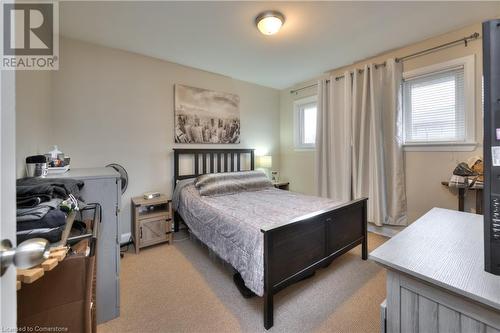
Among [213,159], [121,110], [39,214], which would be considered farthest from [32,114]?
[213,159]

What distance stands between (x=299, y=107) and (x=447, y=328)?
12.7 feet

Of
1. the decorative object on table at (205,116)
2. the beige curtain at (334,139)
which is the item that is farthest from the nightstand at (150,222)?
the beige curtain at (334,139)

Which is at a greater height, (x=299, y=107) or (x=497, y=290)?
(x=299, y=107)

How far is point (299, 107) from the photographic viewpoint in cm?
420

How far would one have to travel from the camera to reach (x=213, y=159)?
3.59 metres

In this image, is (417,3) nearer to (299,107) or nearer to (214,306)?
(299,107)

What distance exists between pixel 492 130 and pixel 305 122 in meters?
3.54

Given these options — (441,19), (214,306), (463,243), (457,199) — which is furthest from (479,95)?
(214,306)

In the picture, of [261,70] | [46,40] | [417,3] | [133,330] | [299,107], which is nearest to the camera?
[133,330]

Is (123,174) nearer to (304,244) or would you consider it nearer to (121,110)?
(121,110)

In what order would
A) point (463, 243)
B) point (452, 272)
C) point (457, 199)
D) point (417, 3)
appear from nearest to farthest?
point (452, 272) < point (463, 243) < point (417, 3) < point (457, 199)

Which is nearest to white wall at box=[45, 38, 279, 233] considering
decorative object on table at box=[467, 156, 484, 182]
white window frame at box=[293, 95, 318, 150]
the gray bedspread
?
the gray bedspread

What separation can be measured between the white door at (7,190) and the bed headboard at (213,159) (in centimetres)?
278

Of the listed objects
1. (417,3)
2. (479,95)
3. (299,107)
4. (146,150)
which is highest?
(417,3)
